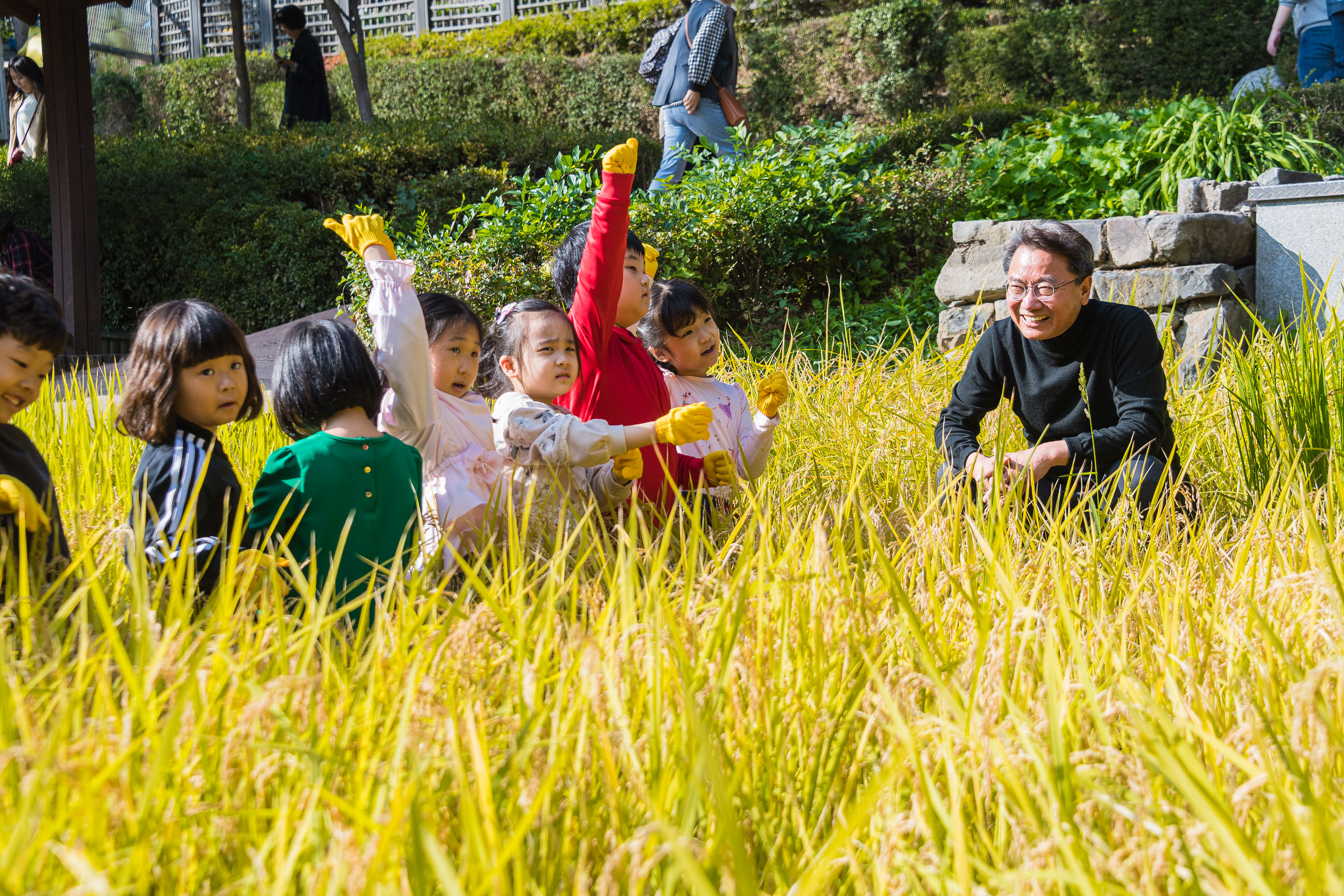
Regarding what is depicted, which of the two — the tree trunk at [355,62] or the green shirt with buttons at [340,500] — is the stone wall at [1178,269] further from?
the tree trunk at [355,62]

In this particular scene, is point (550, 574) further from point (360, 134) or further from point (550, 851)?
point (360, 134)

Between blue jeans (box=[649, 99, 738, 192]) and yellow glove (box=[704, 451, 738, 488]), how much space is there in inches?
185

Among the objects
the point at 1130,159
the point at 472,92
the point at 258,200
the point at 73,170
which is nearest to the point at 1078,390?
the point at 1130,159

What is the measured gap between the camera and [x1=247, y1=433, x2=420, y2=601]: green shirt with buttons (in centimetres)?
214

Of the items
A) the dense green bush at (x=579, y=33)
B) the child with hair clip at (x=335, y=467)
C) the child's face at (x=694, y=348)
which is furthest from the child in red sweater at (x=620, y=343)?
the dense green bush at (x=579, y=33)

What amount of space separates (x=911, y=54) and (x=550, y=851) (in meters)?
14.5

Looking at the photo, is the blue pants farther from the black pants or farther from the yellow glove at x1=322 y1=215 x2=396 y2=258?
the yellow glove at x1=322 y1=215 x2=396 y2=258

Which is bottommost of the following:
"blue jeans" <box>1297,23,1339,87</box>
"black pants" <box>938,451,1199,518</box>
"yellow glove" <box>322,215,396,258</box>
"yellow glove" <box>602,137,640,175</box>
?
"black pants" <box>938,451,1199,518</box>

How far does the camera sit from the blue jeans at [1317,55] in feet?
25.9

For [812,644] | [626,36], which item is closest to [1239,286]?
[812,644]

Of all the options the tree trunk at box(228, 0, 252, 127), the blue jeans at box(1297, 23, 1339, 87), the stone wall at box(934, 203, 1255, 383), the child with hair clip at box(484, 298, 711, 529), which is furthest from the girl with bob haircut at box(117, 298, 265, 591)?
the tree trunk at box(228, 0, 252, 127)

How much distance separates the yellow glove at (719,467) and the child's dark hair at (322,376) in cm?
85

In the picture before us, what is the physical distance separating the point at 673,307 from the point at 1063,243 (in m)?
1.07

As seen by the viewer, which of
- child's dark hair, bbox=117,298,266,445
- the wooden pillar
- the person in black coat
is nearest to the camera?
child's dark hair, bbox=117,298,266,445
